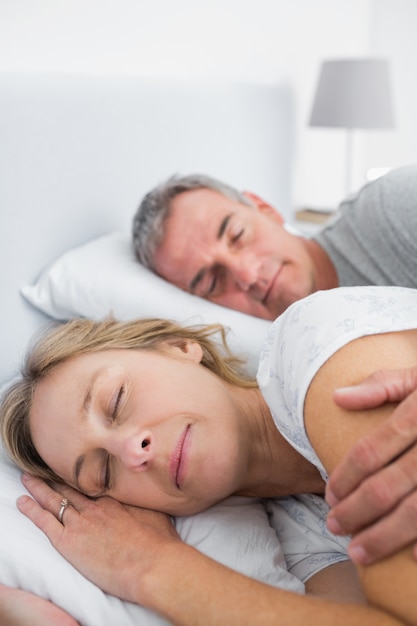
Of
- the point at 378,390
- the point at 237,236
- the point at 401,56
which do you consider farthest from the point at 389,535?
the point at 401,56

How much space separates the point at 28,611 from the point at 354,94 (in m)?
2.77

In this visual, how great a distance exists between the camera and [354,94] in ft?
10.7

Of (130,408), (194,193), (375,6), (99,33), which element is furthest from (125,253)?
(375,6)

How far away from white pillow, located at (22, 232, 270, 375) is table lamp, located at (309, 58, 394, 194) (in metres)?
1.69

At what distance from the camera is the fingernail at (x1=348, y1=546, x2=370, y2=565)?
2.71 ft

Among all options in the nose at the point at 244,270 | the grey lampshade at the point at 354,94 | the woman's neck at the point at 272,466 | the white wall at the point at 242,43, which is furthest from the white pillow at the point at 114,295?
the grey lampshade at the point at 354,94

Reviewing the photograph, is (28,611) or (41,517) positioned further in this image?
(41,517)

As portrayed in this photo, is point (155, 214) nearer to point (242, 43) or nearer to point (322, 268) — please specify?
point (322, 268)

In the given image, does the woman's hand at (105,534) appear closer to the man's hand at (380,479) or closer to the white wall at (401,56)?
the man's hand at (380,479)

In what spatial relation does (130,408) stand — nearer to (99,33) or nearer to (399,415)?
(399,415)

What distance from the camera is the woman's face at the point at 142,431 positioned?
3.67ft

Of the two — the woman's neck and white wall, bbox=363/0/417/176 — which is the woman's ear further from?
white wall, bbox=363/0/417/176

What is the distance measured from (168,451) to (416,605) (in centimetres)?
44

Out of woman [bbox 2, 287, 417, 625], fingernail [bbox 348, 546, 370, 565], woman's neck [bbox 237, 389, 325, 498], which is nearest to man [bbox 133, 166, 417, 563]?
woman [bbox 2, 287, 417, 625]
